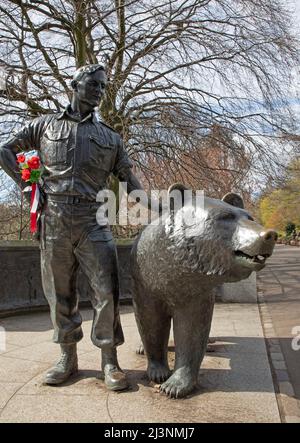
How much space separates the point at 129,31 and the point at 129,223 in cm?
504

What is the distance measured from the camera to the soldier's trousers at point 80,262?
3.63m

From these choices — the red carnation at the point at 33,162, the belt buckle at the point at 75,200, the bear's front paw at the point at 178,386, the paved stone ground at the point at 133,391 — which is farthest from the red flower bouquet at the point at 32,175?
the bear's front paw at the point at 178,386

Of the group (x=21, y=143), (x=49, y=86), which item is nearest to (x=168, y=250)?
(x=21, y=143)

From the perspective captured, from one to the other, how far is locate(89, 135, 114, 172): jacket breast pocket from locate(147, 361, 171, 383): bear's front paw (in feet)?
5.48

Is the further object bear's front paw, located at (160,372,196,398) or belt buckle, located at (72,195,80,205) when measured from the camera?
belt buckle, located at (72,195,80,205)

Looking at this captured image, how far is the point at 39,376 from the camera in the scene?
4035mm

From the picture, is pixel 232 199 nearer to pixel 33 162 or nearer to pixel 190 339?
pixel 190 339

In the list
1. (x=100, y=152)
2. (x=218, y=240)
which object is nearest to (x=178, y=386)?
(x=218, y=240)

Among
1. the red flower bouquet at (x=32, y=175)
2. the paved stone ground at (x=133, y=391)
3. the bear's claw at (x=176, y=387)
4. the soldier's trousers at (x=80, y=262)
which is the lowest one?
the paved stone ground at (x=133, y=391)

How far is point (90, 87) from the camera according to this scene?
363cm

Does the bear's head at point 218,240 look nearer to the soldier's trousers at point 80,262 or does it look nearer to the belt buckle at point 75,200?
the soldier's trousers at point 80,262

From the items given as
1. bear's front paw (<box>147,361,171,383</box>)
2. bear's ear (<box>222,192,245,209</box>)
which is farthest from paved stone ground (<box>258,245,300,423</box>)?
bear's ear (<box>222,192,245,209</box>)

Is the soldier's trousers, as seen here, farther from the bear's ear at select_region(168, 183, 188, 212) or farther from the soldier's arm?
the bear's ear at select_region(168, 183, 188, 212)

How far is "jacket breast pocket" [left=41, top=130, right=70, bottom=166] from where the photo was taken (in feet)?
11.9
